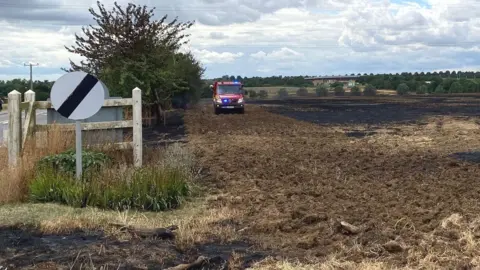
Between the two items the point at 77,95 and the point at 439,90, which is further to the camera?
the point at 439,90

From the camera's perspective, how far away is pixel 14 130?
35.9ft

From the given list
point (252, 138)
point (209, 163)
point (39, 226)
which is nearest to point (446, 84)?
point (252, 138)

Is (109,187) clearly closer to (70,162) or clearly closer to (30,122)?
(70,162)

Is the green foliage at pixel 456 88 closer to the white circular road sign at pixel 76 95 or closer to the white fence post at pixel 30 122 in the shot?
the white fence post at pixel 30 122

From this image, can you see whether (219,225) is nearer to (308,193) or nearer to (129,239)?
(129,239)

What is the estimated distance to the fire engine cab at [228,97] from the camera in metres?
45.8

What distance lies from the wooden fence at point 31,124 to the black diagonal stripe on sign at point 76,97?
1.59 meters

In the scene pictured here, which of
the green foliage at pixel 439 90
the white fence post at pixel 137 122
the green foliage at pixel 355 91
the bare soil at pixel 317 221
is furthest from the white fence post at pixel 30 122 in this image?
the green foliage at pixel 439 90

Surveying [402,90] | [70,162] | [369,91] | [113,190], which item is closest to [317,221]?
Result: [113,190]

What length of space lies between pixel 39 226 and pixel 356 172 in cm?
729

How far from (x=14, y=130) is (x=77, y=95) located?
1.96 m

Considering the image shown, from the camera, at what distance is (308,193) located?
423 inches

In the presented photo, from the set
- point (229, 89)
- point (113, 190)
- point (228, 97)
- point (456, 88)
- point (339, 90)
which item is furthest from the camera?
point (339, 90)

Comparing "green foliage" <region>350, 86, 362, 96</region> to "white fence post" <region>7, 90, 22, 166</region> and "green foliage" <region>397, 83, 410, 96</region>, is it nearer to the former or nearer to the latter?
"green foliage" <region>397, 83, 410, 96</region>
